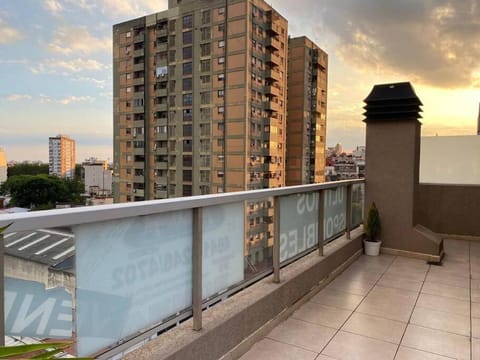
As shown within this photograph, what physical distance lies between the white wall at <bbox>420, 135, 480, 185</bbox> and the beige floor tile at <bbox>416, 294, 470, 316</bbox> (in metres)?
4.00

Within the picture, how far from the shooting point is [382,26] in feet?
28.0

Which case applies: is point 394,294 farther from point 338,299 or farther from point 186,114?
point 186,114

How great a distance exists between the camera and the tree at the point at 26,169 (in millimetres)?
61219

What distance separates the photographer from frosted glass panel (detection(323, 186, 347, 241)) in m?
3.79

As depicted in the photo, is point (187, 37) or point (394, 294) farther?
point (187, 37)

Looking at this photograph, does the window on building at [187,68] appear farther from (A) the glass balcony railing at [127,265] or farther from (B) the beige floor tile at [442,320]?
(B) the beige floor tile at [442,320]

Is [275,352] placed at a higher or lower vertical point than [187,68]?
lower

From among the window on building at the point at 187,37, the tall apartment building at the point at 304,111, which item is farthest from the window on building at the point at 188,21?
the tall apartment building at the point at 304,111

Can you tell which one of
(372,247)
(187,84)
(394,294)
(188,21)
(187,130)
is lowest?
(394,294)

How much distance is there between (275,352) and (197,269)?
0.90 meters

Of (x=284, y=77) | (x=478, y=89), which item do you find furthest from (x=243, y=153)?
(x=478, y=89)

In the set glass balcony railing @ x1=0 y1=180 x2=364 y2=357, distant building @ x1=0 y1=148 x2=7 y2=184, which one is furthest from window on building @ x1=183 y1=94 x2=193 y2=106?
glass balcony railing @ x1=0 y1=180 x2=364 y2=357

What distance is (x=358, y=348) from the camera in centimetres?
235

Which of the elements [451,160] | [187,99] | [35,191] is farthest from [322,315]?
[35,191]
